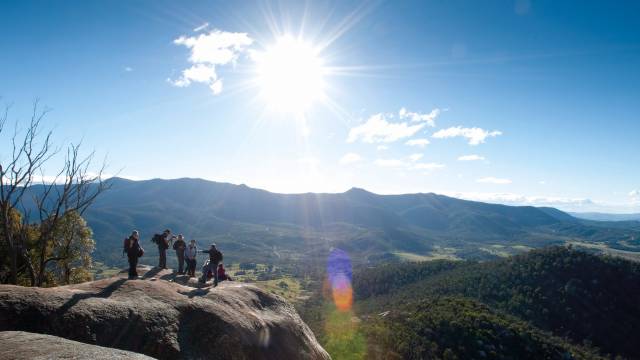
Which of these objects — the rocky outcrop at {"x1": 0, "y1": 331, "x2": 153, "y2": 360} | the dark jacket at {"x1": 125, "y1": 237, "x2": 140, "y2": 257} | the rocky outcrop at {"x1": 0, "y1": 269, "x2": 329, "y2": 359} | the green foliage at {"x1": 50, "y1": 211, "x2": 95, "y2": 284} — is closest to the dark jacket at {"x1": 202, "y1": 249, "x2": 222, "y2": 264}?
the rocky outcrop at {"x1": 0, "y1": 269, "x2": 329, "y2": 359}

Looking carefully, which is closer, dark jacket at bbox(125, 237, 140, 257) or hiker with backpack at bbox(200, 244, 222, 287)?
dark jacket at bbox(125, 237, 140, 257)


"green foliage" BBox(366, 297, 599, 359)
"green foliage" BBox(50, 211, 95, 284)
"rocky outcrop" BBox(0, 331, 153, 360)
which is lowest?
"green foliage" BBox(366, 297, 599, 359)

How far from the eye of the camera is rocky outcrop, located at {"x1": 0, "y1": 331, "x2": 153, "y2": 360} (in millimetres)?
11117

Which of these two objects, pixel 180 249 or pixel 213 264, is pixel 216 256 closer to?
pixel 213 264

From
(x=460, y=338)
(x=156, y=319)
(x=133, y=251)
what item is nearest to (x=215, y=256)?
(x=133, y=251)

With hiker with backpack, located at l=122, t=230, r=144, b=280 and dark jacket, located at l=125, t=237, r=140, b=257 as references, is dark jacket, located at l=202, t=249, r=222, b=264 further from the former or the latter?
dark jacket, located at l=125, t=237, r=140, b=257

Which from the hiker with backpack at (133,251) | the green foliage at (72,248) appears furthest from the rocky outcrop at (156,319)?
the green foliage at (72,248)

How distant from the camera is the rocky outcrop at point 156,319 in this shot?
55.3 feet

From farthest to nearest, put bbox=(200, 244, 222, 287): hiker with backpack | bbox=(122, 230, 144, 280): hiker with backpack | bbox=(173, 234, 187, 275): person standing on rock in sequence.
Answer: bbox=(173, 234, 187, 275): person standing on rock, bbox=(200, 244, 222, 287): hiker with backpack, bbox=(122, 230, 144, 280): hiker with backpack

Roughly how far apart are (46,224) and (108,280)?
31.3 metres

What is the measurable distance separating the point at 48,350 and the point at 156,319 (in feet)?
27.3

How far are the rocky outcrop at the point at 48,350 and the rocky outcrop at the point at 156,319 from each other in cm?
435

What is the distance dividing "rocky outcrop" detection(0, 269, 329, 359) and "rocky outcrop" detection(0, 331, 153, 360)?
435cm

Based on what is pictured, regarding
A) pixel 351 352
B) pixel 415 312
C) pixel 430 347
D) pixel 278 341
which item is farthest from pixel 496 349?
pixel 278 341
